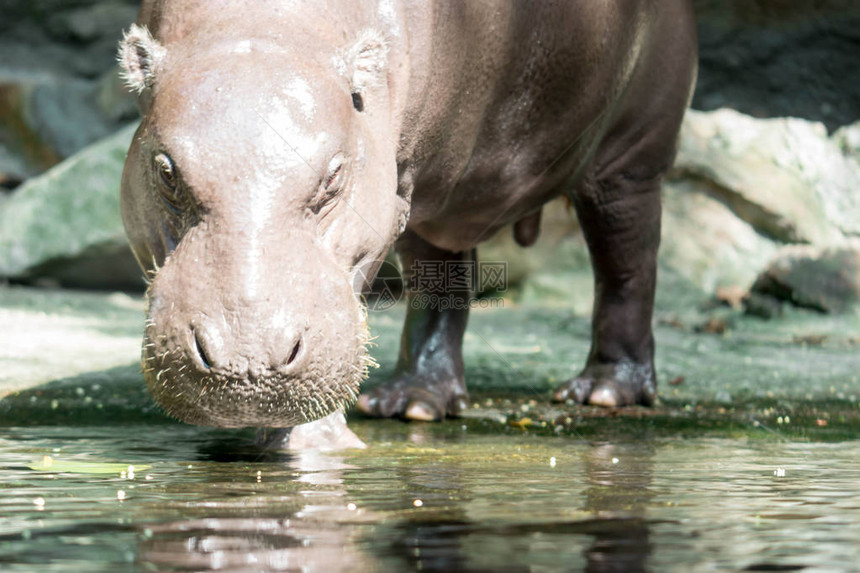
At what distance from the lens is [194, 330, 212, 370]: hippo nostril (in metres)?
2.97

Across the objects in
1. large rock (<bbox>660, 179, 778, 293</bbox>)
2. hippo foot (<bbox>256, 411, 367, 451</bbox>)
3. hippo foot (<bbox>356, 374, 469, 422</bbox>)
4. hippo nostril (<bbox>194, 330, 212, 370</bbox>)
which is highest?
large rock (<bbox>660, 179, 778, 293</bbox>)

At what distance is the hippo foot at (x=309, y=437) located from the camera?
12.7 feet

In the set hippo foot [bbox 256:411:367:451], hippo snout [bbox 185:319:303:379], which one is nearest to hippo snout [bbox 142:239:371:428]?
hippo snout [bbox 185:319:303:379]

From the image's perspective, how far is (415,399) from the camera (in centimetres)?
510

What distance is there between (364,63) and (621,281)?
8.15 feet

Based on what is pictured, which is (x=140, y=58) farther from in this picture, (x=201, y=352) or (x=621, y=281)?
(x=621, y=281)

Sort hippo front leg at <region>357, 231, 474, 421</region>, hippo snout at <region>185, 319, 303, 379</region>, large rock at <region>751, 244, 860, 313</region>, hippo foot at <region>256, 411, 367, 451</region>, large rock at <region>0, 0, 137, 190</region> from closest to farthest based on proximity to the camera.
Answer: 1. hippo snout at <region>185, 319, 303, 379</region>
2. hippo foot at <region>256, 411, 367, 451</region>
3. hippo front leg at <region>357, 231, 474, 421</region>
4. large rock at <region>751, 244, 860, 313</region>
5. large rock at <region>0, 0, 137, 190</region>

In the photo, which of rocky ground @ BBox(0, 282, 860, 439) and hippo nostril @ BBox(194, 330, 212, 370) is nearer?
hippo nostril @ BBox(194, 330, 212, 370)

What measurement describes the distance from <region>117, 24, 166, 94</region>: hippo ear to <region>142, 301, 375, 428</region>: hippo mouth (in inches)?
33.4

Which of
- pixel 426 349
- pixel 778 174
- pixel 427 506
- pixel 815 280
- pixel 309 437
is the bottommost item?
pixel 427 506

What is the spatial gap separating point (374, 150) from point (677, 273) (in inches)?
285

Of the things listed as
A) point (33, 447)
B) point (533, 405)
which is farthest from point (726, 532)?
point (533, 405)

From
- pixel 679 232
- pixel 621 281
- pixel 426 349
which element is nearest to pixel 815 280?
pixel 679 232

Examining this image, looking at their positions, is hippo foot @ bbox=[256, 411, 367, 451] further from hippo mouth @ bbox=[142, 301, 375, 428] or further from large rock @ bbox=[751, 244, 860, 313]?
large rock @ bbox=[751, 244, 860, 313]
